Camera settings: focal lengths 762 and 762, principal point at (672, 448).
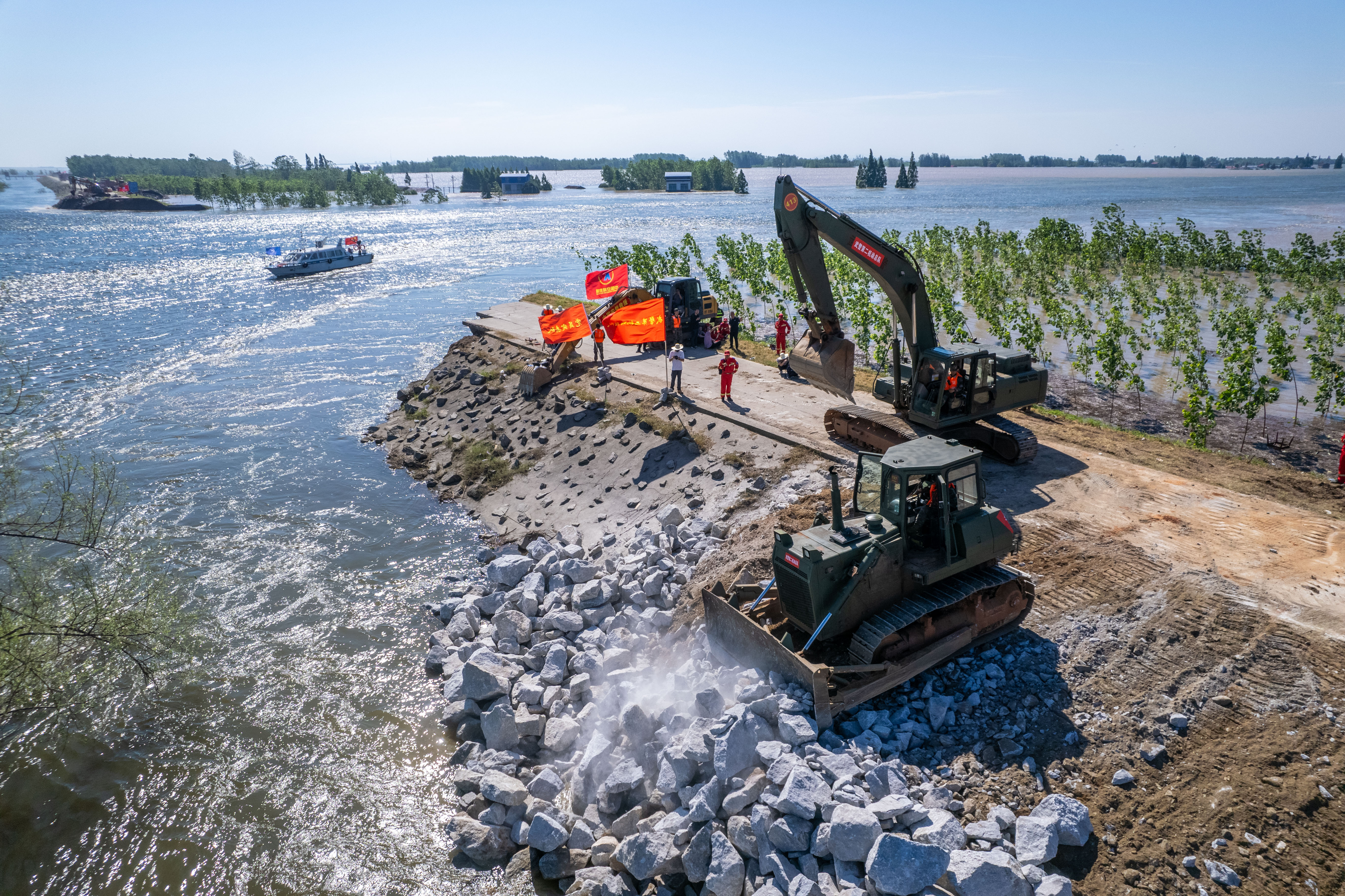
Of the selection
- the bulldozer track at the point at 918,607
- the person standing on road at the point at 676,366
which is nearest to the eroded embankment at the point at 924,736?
the bulldozer track at the point at 918,607

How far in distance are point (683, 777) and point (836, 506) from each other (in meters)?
4.04

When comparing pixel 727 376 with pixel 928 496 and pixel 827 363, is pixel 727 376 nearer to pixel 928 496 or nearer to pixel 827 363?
pixel 827 363

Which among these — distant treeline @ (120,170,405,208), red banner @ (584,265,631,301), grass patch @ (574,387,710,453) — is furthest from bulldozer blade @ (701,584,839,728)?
distant treeline @ (120,170,405,208)

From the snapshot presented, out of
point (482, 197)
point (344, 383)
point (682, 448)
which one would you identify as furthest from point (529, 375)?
point (482, 197)

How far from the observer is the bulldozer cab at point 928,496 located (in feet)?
34.7

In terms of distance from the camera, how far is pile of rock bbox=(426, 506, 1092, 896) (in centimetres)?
802

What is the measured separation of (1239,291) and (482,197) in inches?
7084

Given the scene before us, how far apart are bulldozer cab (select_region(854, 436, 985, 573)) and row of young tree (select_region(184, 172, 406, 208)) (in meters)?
174

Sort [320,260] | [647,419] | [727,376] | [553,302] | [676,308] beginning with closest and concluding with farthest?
1. [727,376]
2. [647,419]
3. [676,308]
4. [553,302]
5. [320,260]

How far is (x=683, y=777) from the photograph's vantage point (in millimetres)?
9664

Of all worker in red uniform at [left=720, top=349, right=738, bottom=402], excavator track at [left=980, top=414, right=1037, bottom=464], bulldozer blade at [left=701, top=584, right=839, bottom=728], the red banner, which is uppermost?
the red banner

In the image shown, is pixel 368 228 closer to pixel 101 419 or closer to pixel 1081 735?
pixel 101 419

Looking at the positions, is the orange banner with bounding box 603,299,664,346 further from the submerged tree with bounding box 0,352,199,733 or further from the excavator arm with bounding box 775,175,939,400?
the submerged tree with bounding box 0,352,199,733

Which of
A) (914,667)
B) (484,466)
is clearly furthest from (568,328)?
(914,667)
